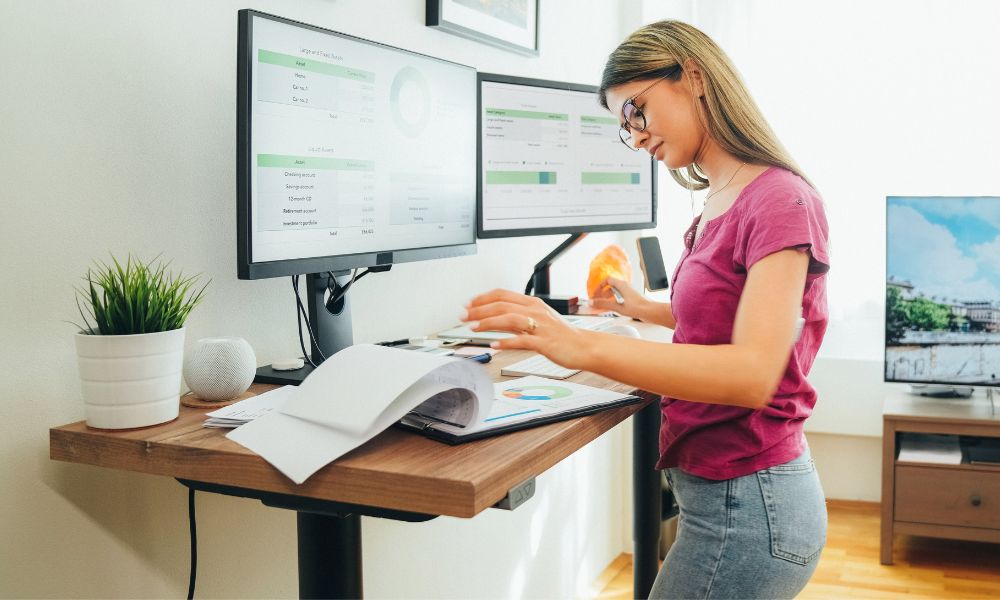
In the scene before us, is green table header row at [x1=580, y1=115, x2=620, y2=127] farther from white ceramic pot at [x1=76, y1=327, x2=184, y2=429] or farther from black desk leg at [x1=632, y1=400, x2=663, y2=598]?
white ceramic pot at [x1=76, y1=327, x2=184, y2=429]

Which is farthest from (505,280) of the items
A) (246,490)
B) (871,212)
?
(871,212)

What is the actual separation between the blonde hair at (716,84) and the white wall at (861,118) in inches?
80.2

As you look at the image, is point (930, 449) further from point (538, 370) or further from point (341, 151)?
point (341, 151)

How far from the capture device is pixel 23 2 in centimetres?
116

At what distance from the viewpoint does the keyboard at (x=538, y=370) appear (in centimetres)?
146

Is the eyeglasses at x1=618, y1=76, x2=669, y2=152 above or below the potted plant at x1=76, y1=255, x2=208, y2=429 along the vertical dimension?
above

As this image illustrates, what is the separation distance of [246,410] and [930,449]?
2559 mm

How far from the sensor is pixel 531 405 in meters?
1.21

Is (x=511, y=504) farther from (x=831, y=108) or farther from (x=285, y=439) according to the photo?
(x=831, y=108)

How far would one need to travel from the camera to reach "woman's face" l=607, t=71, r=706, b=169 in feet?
4.32

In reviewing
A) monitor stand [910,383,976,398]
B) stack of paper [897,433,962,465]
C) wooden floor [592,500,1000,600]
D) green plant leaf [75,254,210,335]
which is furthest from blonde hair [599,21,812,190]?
monitor stand [910,383,976,398]

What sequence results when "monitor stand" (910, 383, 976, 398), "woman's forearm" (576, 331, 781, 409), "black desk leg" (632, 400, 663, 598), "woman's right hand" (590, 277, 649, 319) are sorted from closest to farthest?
"woman's forearm" (576, 331, 781, 409) → "woman's right hand" (590, 277, 649, 319) → "black desk leg" (632, 400, 663, 598) → "monitor stand" (910, 383, 976, 398)

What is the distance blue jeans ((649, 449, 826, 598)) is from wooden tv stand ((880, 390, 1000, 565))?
1.89 meters

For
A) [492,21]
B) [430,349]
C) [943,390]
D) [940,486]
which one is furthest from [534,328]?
[943,390]
